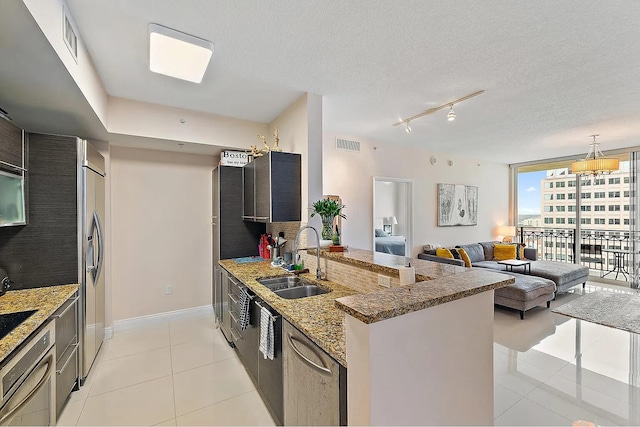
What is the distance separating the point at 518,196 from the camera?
7.21 m

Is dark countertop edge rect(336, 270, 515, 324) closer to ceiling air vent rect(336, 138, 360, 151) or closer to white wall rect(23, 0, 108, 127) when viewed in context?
white wall rect(23, 0, 108, 127)

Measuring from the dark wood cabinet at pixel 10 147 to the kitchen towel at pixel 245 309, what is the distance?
1856 millimetres

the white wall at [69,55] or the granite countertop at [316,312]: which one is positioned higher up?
the white wall at [69,55]

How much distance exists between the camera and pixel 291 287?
2588 mm

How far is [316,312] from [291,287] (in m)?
0.92

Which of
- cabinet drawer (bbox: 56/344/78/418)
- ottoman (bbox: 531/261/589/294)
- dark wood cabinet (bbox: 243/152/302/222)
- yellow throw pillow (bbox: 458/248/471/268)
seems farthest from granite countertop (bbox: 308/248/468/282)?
ottoman (bbox: 531/261/589/294)

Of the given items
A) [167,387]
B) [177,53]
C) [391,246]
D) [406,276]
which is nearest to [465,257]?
[391,246]

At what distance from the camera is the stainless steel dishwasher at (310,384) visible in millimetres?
1217

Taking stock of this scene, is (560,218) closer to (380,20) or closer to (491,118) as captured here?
(491,118)

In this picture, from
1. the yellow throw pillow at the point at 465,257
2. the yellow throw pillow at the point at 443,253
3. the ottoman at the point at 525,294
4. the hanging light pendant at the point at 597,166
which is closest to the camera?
the ottoman at the point at 525,294

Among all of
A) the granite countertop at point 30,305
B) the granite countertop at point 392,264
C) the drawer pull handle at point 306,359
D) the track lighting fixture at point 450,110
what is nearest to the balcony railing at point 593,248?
the track lighting fixture at point 450,110

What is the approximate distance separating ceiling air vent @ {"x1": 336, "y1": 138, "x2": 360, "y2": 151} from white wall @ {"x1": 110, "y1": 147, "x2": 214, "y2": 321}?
6.60 ft

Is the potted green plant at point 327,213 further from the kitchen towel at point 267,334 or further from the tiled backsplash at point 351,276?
the kitchen towel at point 267,334

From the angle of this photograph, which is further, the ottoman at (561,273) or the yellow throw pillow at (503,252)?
the yellow throw pillow at (503,252)
